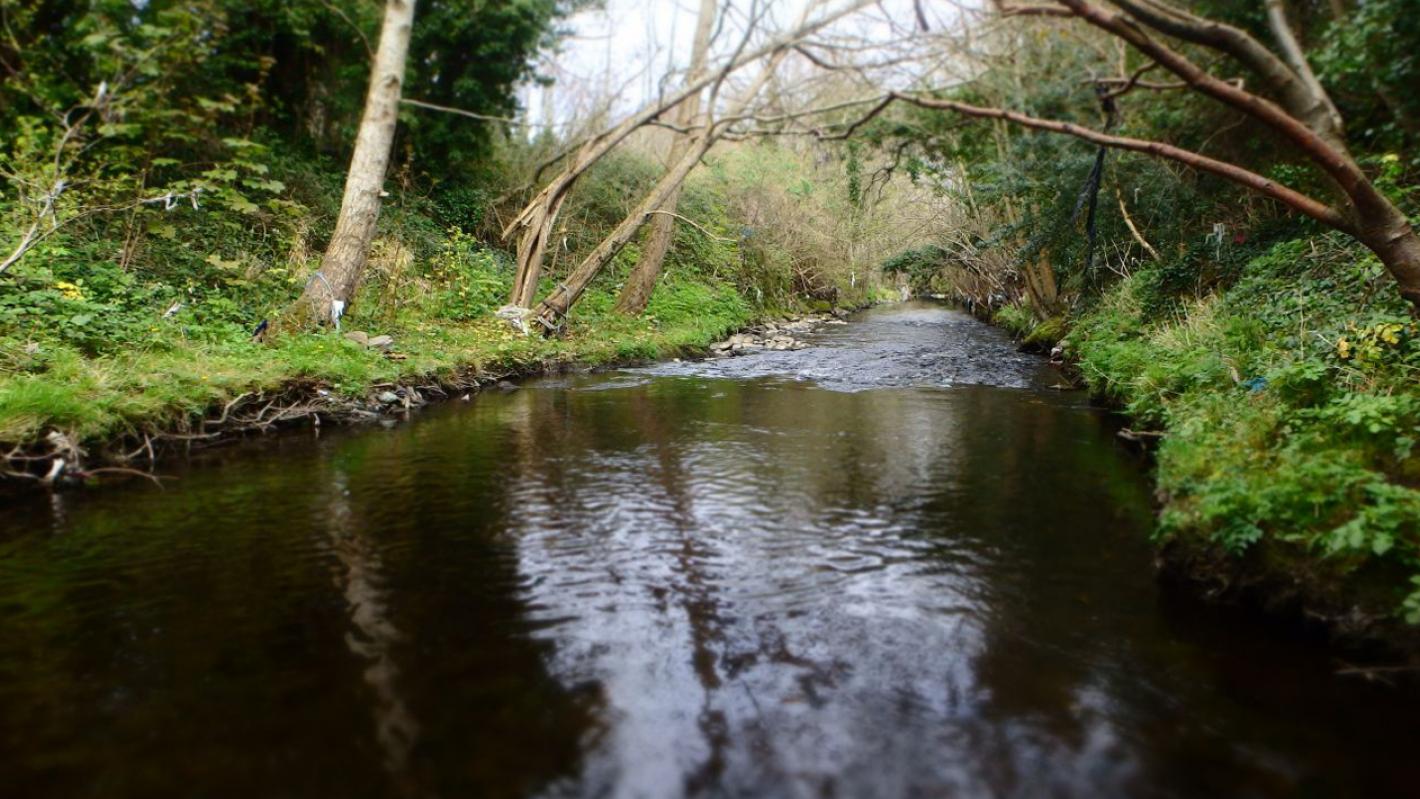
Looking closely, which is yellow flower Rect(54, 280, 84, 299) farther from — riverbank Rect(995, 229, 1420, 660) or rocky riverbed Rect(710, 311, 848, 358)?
rocky riverbed Rect(710, 311, 848, 358)

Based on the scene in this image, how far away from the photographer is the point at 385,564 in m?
4.57

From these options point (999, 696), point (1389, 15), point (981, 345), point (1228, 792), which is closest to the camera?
point (1228, 792)

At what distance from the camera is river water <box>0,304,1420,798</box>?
2.74m

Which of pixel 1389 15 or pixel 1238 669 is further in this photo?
pixel 1389 15

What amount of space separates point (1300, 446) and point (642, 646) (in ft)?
13.3

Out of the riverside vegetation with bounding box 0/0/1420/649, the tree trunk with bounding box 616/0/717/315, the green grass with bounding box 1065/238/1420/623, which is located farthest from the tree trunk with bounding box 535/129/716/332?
the green grass with bounding box 1065/238/1420/623

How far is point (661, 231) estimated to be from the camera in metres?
18.3

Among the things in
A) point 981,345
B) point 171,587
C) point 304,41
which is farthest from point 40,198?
point 981,345

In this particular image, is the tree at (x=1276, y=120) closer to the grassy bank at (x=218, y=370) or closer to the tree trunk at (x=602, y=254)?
the grassy bank at (x=218, y=370)

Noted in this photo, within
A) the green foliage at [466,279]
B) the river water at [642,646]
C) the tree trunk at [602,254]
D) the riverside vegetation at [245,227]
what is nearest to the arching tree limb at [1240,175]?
the river water at [642,646]

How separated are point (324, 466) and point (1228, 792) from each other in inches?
263

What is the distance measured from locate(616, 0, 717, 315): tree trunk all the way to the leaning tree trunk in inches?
228

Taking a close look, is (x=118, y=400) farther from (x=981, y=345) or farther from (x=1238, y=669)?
(x=981, y=345)

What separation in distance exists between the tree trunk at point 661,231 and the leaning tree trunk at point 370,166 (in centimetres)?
579
